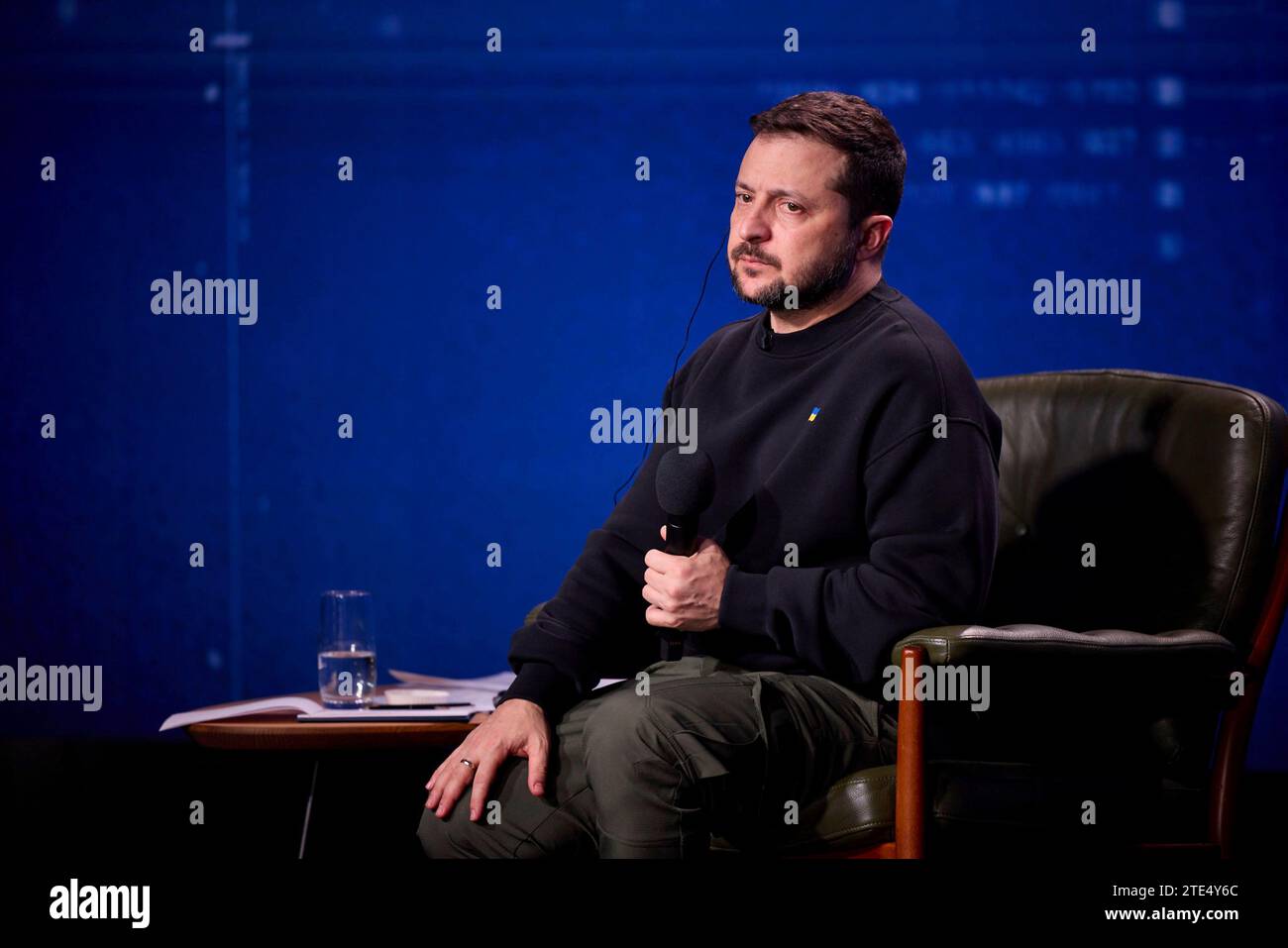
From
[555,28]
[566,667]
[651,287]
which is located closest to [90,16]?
[555,28]

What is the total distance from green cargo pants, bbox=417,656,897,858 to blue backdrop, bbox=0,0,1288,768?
6.90 feet

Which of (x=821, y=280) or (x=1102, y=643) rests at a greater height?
(x=821, y=280)

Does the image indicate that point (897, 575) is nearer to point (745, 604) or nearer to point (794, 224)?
point (745, 604)

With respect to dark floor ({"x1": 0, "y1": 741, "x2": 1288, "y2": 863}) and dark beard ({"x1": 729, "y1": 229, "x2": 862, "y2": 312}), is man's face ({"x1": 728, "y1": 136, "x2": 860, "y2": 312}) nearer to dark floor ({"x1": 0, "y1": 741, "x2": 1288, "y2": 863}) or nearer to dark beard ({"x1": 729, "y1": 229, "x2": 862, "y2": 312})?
dark beard ({"x1": 729, "y1": 229, "x2": 862, "y2": 312})

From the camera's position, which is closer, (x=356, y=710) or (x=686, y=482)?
(x=686, y=482)

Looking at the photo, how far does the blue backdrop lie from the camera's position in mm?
3621

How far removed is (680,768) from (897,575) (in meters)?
0.36

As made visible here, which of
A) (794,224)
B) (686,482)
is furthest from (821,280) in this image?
(686,482)

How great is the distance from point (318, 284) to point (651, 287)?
0.99m

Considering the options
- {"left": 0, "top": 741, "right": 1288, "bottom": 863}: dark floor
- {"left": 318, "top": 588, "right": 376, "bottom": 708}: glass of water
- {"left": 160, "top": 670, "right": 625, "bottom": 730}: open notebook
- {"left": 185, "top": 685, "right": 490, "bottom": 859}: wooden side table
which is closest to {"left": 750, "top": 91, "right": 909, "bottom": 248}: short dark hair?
{"left": 160, "top": 670, "right": 625, "bottom": 730}: open notebook

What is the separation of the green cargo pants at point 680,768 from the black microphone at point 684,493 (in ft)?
0.59

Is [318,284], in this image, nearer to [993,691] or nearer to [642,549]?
[642,549]

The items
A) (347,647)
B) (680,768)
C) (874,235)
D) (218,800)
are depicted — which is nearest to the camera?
(680,768)

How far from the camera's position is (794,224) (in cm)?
183
